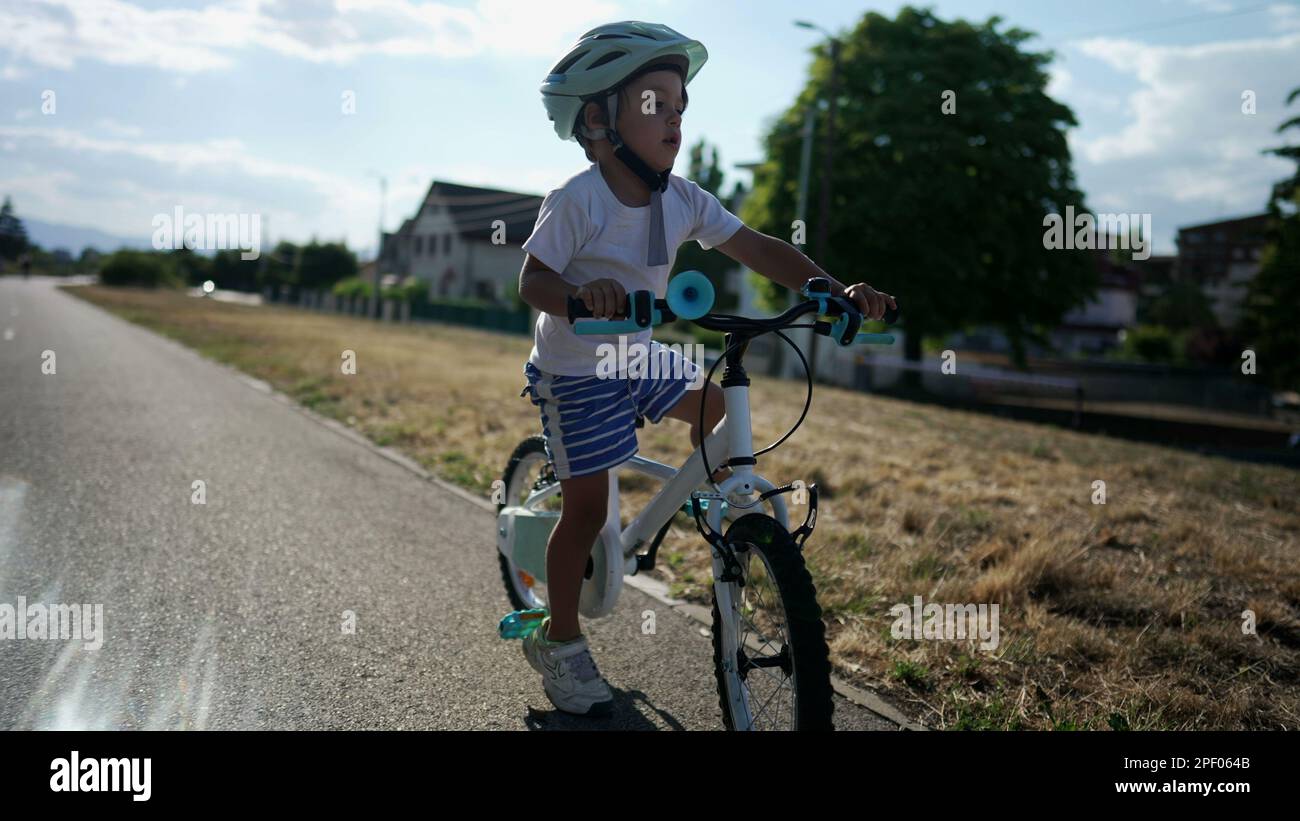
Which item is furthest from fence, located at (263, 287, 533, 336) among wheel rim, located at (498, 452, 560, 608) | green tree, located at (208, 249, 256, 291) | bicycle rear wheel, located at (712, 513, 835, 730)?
green tree, located at (208, 249, 256, 291)

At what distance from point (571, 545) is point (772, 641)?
28.6 inches

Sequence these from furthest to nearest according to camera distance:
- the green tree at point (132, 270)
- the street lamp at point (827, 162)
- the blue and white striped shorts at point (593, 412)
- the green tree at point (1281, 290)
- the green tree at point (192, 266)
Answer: the green tree at point (192, 266), the green tree at point (132, 270), the green tree at point (1281, 290), the street lamp at point (827, 162), the blue and white striped shorts at point (593, 412)

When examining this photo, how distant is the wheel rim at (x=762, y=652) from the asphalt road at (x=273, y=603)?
0.37 meters

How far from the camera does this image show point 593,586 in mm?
2969

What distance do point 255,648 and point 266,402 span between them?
7881 millimetres

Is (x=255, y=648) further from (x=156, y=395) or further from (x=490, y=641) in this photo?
(x=156, y=395)

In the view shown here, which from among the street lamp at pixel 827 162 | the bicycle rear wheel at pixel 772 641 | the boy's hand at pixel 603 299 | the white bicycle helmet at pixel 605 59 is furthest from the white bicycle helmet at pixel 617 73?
the street lamp at pixel 827 162

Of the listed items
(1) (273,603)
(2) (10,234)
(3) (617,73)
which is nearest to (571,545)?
(3) (617,73)

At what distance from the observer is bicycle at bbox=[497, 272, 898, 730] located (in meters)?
2.16

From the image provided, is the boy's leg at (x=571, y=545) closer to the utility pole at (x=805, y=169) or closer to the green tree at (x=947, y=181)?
the utility pole at (x=805, y=169)

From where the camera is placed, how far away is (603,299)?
2107 mm

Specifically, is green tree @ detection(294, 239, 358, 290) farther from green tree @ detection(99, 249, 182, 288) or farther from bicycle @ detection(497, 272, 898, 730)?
bicycle @ detection(497, 272, 898, 730)

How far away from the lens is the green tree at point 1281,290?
24406 millimetres
